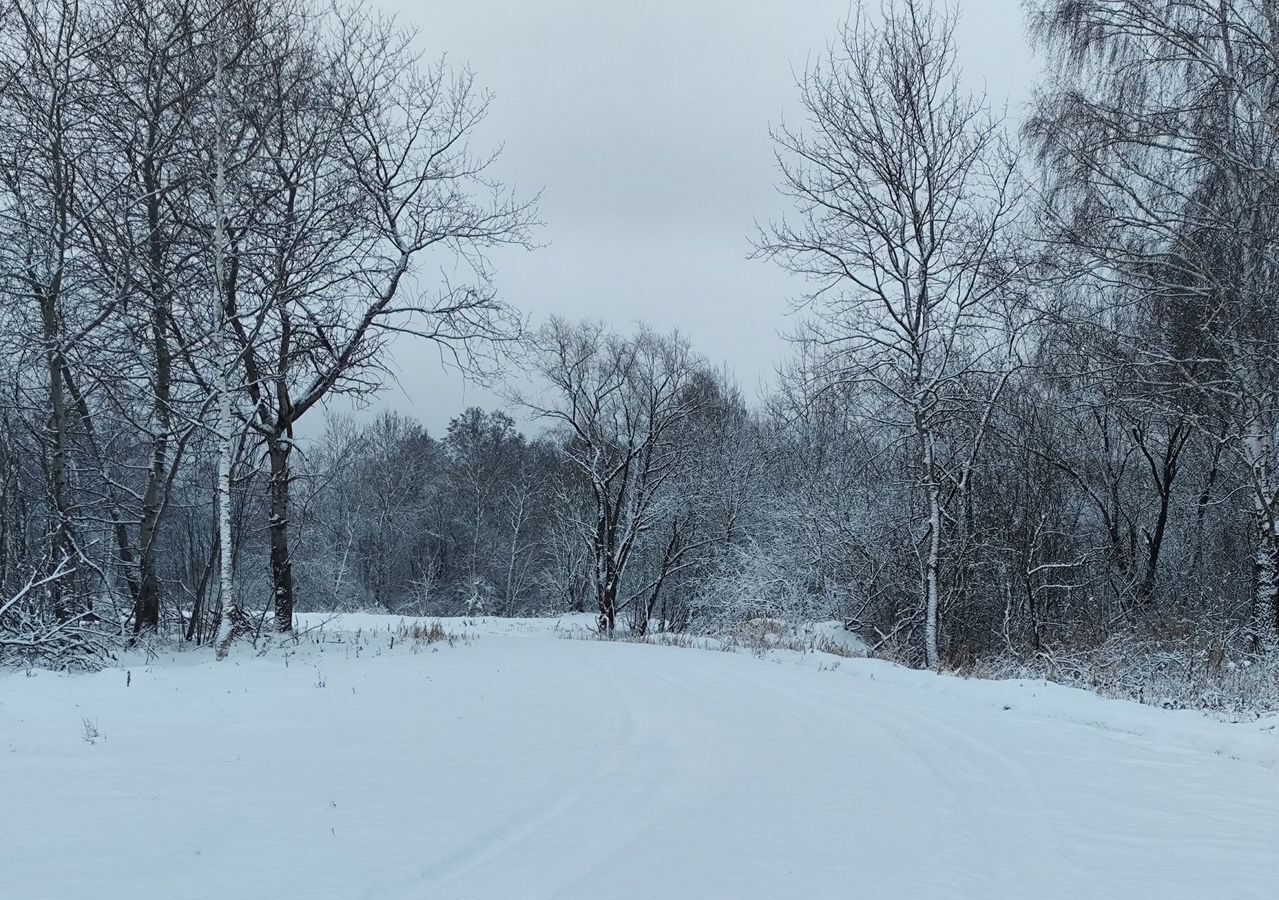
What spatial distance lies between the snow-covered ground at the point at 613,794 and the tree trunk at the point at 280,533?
17.0ft

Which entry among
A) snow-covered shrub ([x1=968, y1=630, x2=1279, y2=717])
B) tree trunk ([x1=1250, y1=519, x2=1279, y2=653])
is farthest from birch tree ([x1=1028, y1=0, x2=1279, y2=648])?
snow-covered shrub ([x1=968, y1=630, x2=1279, y2=717])

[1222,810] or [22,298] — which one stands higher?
[22,298]

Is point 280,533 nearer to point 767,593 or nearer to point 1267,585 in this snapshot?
point 767,593

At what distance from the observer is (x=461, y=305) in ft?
49.3

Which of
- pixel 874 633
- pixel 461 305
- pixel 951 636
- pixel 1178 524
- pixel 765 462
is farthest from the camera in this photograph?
pixel 765 462

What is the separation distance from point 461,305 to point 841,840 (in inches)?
489

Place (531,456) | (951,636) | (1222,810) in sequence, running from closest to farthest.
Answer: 1. (1222,810)
2. (951,636)
3. (531,456)

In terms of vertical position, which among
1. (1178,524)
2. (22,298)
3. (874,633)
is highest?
(22,298)

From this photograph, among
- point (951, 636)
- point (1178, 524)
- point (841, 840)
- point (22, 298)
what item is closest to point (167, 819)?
point (841, 840)

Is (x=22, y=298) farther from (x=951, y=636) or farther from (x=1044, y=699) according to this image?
(x=951, y=636)

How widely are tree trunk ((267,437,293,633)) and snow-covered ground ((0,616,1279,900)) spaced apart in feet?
17.0

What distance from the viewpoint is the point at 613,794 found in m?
5.07

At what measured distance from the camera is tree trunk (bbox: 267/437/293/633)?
46.9ft

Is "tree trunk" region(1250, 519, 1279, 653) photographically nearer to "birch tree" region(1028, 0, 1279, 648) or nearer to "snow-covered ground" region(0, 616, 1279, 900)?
"birch tree" region(1028, 0, 1279, 648)
